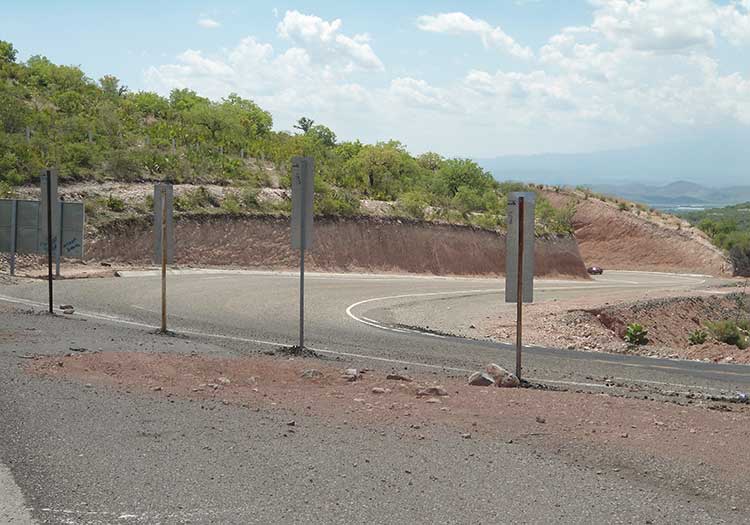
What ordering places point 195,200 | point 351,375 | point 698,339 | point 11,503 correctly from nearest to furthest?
point 11,503, point 351,375, point 698,339, point 195,200

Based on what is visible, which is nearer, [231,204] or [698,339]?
[698,339]

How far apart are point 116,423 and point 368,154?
69435 mm

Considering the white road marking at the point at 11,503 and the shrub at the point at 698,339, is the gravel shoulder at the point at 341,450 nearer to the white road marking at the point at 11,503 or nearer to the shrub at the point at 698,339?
the white road marking at the point at 11,503

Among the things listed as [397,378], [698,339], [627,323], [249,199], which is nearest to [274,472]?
[397,378]

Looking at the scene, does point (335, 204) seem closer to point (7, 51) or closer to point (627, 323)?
point (627, 323)

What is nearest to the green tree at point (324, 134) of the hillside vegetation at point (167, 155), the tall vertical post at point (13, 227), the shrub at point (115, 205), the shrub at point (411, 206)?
the hillside vegetation at point (167, 155)

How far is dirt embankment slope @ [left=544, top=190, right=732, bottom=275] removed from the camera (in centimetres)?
A: 8450

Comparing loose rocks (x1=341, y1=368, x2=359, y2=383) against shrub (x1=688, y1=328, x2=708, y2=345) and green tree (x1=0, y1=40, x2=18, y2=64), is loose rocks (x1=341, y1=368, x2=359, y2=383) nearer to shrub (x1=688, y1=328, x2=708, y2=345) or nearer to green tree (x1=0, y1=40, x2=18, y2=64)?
shrub (x1=688, y1=328, x2=708, y2=345)

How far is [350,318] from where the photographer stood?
22766 mm

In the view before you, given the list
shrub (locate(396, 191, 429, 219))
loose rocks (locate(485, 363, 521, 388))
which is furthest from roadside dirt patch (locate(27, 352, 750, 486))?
shrub (locate(396, 191, 429, 219))

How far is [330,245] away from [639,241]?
52.7 metres

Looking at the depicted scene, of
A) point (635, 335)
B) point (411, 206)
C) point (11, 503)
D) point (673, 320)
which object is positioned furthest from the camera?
point (411, 206)

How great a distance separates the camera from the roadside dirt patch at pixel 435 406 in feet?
27.1

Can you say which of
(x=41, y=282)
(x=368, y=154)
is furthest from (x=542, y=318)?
(x=368, y=154)
